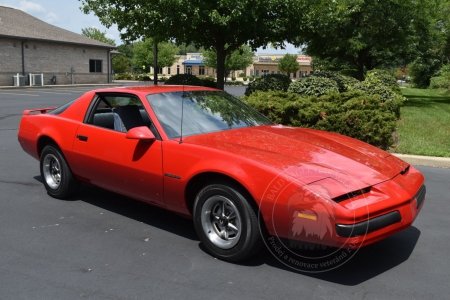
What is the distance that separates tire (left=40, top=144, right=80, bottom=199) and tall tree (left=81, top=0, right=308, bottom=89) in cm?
874

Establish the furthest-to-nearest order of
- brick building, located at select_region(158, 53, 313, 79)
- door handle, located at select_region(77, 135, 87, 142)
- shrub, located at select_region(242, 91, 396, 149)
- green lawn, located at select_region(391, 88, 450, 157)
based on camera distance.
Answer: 1. brick building, located at select_region(158, 53, 313, 79)
2. shrub, located at select_region(242, 91, 396, 149)
3. green lawn, located at select_region(391, 88, 450, 157)
4. door handle, located at select_region(77, 135, 87, 142)

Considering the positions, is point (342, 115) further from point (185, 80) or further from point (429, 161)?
point (185, 80)

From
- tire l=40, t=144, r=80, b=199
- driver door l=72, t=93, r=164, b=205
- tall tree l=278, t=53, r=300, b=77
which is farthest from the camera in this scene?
tall tree l=278, t=53, r=300, b=77

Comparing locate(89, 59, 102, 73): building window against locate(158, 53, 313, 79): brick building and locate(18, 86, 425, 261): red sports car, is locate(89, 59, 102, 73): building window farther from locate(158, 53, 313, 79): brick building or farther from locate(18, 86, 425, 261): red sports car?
locate(158, 53, 313, 79): brick building

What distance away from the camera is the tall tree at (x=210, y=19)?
1387cm

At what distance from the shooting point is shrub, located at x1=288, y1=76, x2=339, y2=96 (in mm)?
12445

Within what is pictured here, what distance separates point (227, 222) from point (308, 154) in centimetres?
93

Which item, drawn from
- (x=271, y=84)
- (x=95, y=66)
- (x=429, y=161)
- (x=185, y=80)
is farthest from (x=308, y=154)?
(x=95, y=66)

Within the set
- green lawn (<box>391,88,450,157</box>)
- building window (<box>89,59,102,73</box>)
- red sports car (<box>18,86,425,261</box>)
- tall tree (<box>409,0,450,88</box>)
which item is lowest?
green lawn (<box>391,88,450,157</box>)

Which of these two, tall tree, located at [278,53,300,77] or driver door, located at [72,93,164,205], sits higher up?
tall tree, located at [278,53,300,77]

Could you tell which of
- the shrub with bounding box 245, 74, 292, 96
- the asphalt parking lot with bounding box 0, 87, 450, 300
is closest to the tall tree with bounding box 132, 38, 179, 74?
the shrub with bounding box 245, 74, 292, 96

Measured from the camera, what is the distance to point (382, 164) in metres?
4.26

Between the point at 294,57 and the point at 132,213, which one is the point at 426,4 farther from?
the point at 294,57

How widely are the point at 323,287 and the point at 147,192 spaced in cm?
194
